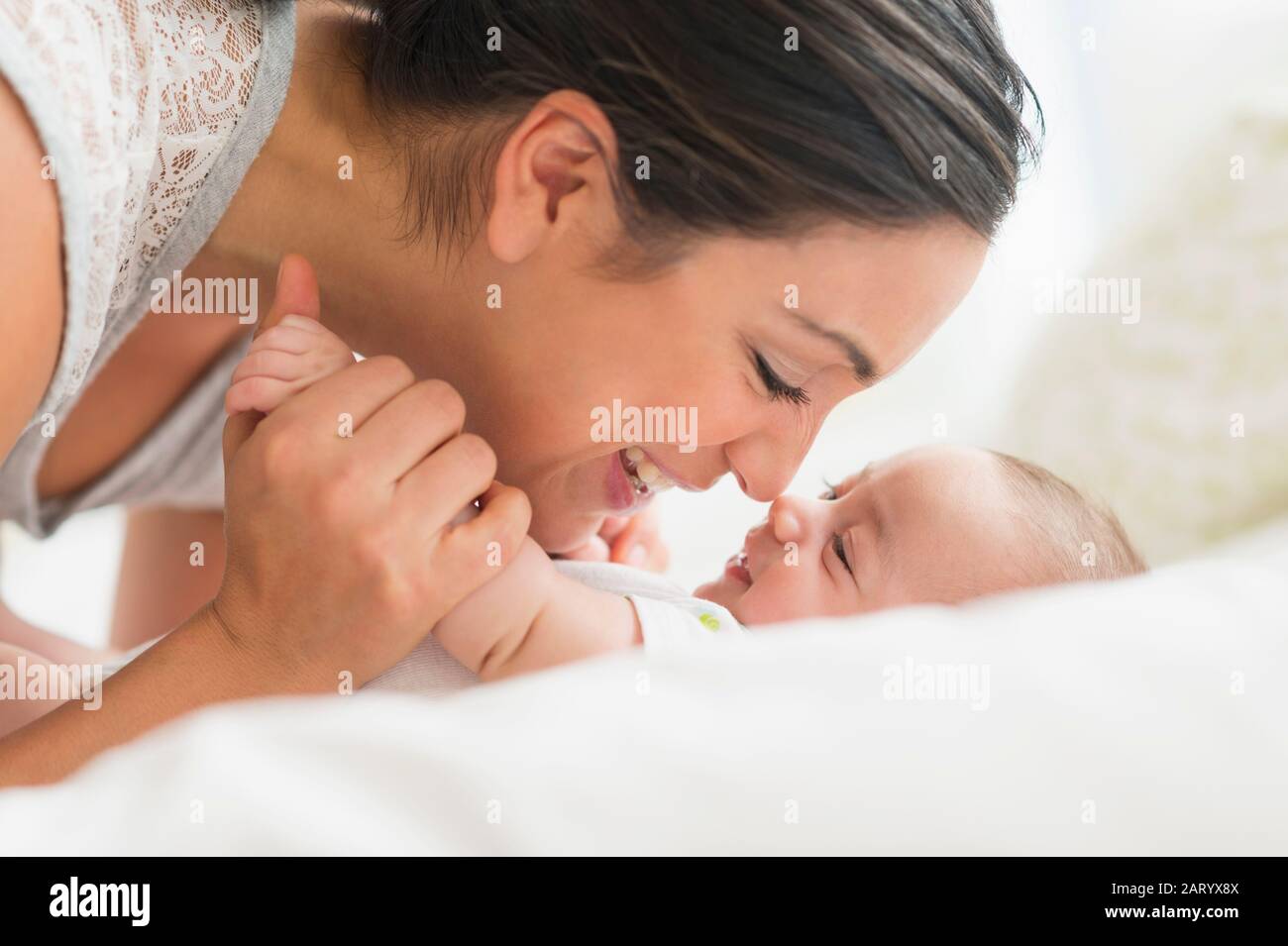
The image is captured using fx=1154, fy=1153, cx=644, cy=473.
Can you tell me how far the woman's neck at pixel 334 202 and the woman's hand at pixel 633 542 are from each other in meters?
0.49

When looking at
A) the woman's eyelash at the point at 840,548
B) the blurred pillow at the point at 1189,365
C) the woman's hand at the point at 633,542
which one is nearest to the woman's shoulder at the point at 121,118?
the woman's hand at the point at 633,542

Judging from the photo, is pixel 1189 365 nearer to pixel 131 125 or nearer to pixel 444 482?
pixel 444 482

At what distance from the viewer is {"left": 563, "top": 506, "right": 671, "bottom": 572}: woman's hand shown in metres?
1.78

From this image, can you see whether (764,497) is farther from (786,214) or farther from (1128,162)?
(1128,162)

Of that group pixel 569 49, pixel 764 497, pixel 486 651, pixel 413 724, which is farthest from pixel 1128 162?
pixel 413 724

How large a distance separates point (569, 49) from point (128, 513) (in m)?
1.34

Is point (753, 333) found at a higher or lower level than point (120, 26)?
lower

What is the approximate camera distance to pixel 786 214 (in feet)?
3.68

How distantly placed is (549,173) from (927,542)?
624 mm

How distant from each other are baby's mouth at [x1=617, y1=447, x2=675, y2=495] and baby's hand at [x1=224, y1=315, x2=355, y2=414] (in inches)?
14.2

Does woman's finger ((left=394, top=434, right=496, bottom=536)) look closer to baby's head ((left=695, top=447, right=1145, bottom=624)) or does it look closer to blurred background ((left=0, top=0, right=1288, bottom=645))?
baby's head ((left=695, top=447, right=1145, bottom=624))
